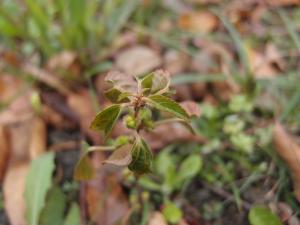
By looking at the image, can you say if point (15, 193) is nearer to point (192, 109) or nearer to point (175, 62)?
point (192, 109)

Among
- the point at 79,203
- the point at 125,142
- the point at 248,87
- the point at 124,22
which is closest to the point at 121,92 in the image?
the point at 125,142

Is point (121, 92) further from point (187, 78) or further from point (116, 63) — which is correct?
point (116, 63)

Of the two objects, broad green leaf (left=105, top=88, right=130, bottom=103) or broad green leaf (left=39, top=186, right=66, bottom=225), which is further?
broad green leaf (left=39, top=186, right=66, bottom=225)

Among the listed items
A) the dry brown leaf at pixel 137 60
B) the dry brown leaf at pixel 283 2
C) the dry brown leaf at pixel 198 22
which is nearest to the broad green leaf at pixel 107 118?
the dry brown leaf at pixel 137 60

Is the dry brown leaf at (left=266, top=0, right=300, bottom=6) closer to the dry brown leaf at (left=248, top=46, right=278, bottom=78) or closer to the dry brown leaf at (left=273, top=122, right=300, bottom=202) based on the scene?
the dry brown leaf at (left=248, top=46, right=278, bottom=78)

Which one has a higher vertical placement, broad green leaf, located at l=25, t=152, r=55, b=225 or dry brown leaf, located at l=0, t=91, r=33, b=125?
dry brown leaf, located at l=0, t=91, r=33, b=125

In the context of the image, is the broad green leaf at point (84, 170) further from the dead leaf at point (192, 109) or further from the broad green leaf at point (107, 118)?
the dead leaf at point (192, 109)

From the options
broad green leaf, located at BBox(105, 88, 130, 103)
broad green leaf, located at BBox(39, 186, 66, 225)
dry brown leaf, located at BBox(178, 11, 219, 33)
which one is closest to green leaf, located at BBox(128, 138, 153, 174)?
broad green leaf, located at BBox(105, 88, 130, 103)
